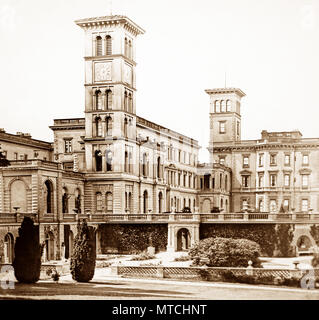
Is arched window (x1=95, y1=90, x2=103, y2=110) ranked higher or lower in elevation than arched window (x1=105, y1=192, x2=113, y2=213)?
higher

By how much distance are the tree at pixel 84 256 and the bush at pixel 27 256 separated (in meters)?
1.50

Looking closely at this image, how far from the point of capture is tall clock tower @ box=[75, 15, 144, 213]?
41531 millimetres

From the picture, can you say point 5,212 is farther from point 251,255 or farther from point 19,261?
point 251,255

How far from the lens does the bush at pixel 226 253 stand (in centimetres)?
3038

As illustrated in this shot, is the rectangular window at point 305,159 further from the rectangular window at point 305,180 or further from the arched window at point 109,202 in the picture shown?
the arched window at point 109,202

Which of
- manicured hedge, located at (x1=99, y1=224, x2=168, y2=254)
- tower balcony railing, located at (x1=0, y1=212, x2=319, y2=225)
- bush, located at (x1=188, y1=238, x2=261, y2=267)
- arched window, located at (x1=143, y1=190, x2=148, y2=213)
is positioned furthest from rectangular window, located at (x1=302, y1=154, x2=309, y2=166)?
arched window, located at (x1=143, y1=190, x2=148, y2=213)

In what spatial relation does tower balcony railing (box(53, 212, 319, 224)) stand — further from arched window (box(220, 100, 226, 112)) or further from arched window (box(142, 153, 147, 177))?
arched window (box(142, 153, 147, 177))

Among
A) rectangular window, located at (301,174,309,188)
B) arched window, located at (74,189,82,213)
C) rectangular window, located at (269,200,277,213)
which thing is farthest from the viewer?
arched window, located at (74,189,82,213)

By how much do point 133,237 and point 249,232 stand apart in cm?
654

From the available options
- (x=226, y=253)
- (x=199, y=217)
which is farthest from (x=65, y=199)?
(x=226, y=253)

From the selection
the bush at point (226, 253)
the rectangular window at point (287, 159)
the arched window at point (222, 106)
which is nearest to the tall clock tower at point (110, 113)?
the arched window at point (222, 106)

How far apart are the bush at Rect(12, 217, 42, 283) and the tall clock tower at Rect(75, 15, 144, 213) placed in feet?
48.3

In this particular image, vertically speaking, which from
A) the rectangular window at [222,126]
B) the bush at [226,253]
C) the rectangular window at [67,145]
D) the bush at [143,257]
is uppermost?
the rectangular window at [222,126]

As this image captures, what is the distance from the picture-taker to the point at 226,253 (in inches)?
1216
